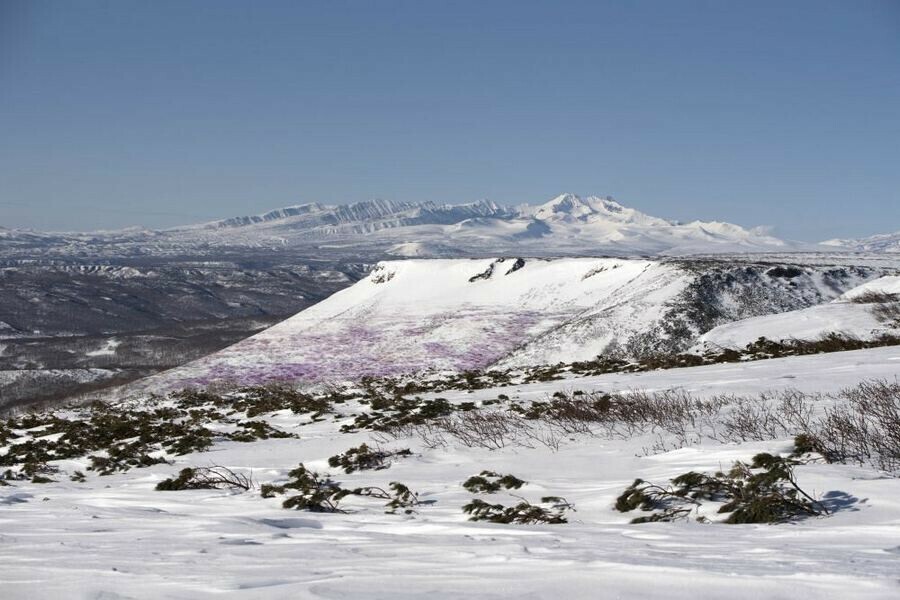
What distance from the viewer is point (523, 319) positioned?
43.0 m

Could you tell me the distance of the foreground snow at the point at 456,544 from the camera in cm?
360

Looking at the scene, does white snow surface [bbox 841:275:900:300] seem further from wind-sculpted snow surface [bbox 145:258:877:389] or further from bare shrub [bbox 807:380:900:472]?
bare shrub [bbox 807:380:900:472]

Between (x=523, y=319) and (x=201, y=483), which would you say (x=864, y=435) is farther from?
(x=523, y=319)

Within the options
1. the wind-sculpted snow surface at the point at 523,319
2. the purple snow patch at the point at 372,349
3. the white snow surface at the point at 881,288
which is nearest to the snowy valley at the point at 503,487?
the white snow surface at the point at 881,288

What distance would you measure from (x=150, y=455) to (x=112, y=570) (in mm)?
9343

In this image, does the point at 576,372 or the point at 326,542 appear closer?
the point at 326,542

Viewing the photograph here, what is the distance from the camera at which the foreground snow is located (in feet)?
11.8

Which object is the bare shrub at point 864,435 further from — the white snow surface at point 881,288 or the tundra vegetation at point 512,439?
the white snow surface at point 881,288

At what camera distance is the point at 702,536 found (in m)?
4.96

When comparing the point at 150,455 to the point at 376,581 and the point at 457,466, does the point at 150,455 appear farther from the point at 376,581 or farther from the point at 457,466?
the point at 376,581

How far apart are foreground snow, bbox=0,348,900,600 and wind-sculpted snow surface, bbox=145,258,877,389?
23.2 metres

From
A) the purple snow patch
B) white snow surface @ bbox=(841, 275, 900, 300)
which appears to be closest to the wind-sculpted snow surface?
the purple snow patch

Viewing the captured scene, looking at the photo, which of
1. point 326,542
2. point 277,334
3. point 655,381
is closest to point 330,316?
point 277,334

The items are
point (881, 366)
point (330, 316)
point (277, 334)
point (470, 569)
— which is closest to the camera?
point (470, 569)
